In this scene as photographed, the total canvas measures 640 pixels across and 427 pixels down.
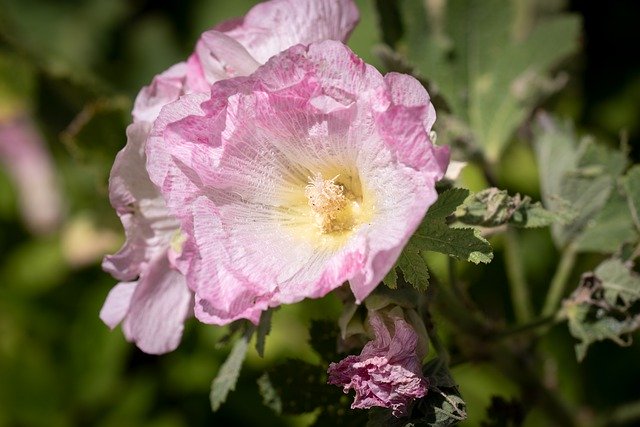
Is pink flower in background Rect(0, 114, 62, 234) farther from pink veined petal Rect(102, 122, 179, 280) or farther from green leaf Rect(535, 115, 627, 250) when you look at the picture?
green leaf Rect(535, 115, 627, 250)

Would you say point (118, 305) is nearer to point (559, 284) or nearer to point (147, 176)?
point (147, 176)

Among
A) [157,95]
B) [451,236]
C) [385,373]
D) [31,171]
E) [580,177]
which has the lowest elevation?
[31,171]

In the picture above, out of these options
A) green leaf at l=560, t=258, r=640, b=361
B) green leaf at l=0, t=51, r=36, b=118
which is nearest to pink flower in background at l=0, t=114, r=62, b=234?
green leaf at l=0, t=51, r=36, b=118

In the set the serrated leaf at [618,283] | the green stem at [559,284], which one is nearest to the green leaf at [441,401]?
the serrated leaf at [618,283]

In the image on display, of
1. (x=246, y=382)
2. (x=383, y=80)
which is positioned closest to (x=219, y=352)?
(x=246, y=382)

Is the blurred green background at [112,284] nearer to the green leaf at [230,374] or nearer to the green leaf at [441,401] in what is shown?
the green leaf at [230,374]

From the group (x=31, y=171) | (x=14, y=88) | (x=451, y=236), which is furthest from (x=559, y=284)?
→ (x=31, y=171)
